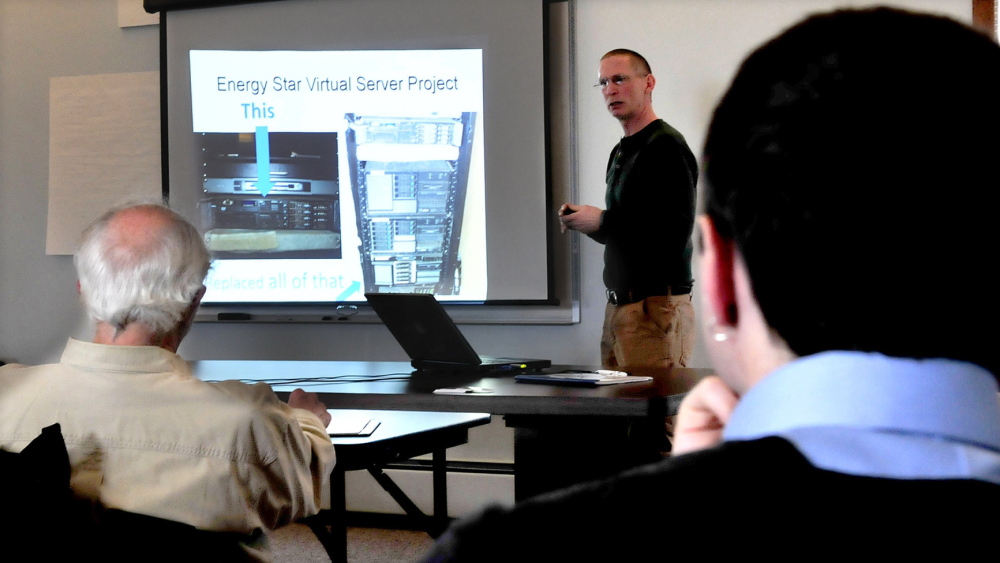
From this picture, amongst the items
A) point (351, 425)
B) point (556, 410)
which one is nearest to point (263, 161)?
point (351, 425)

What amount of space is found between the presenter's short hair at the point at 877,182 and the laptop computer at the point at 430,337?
1991 millimetres

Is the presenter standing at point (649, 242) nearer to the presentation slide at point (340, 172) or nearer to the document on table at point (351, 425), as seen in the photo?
the presentation slide at point (340, 172)

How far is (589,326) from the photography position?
3732 millimetres

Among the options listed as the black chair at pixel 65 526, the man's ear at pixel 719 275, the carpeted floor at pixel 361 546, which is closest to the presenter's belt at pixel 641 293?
the carpeted floor at pixel 361 546

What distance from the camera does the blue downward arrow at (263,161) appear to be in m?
3.98

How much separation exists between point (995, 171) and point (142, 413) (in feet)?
4.07

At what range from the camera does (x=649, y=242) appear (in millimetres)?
3084

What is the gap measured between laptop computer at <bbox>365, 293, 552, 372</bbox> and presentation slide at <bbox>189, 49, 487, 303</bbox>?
115 centimetres

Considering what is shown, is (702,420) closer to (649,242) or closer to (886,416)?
(886,416)

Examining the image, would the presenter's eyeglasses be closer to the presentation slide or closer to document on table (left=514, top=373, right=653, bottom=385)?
the presentation slide

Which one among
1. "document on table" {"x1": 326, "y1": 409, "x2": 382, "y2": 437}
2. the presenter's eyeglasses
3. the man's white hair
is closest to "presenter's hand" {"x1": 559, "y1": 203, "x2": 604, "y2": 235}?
the presenter's eyeglasses

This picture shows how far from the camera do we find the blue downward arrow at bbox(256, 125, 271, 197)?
3.98 m

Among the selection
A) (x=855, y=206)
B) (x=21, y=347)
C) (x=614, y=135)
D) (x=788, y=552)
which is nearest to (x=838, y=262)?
(x=855, y=206)

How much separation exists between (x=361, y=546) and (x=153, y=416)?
2276 mm
